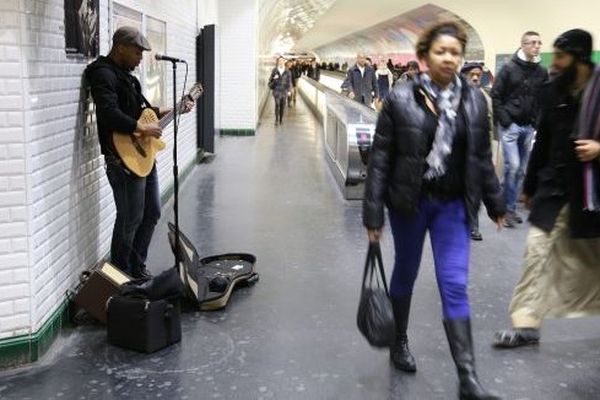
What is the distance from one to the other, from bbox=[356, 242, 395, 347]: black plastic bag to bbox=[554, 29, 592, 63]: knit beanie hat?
1.41 m

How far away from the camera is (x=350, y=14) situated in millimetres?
29609

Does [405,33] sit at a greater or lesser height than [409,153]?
greater

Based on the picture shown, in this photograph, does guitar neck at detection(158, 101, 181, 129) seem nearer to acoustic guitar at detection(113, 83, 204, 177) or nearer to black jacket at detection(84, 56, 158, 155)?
acoustic guitar at detection(113, 83, 204, 177)

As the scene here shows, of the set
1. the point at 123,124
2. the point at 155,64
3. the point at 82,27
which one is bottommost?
the point at 123,124

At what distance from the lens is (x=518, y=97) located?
616 centimetres

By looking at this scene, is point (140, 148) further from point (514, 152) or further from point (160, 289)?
point (514, 152)

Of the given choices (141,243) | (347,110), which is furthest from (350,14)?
(141,243)

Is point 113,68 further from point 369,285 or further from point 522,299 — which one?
point 522,299

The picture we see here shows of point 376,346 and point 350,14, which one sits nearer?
point 376,346

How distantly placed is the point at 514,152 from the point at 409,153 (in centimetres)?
374

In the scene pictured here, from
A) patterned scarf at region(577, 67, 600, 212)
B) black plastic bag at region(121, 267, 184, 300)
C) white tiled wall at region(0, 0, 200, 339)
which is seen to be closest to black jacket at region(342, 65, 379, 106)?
white tiled wall at region(0, 0, 200, 339)

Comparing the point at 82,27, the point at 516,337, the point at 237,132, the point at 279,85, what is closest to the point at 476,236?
the point at 516,337

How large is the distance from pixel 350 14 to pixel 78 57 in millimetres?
26779

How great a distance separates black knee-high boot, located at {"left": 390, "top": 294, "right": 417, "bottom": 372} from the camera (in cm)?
336
